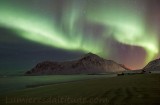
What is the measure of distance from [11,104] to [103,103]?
6.45 metres

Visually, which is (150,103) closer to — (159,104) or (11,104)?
(159,104)

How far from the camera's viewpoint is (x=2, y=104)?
1565 cm

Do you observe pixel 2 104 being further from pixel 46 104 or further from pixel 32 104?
pixel 46 104

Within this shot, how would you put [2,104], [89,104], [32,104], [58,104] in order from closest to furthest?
[89,104] < [58,104] < [32,104] < [2,104]

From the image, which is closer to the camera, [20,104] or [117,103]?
[117,103]

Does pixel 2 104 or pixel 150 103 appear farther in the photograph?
pixel 2 104

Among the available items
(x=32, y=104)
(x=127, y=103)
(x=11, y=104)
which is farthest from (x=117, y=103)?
(x=11, y=104)

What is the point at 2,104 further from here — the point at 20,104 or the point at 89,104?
the point at 89,104

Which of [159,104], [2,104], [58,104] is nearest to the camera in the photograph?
[159,104]

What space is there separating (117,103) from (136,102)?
1098mm

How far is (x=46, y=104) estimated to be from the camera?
14078mm

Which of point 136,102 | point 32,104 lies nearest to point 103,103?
point 136,102

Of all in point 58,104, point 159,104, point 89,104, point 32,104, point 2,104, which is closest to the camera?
point 159,104

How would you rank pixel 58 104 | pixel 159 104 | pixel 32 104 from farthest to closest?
pixel 32 104 → pixel 58 104 → pixel 159 104
